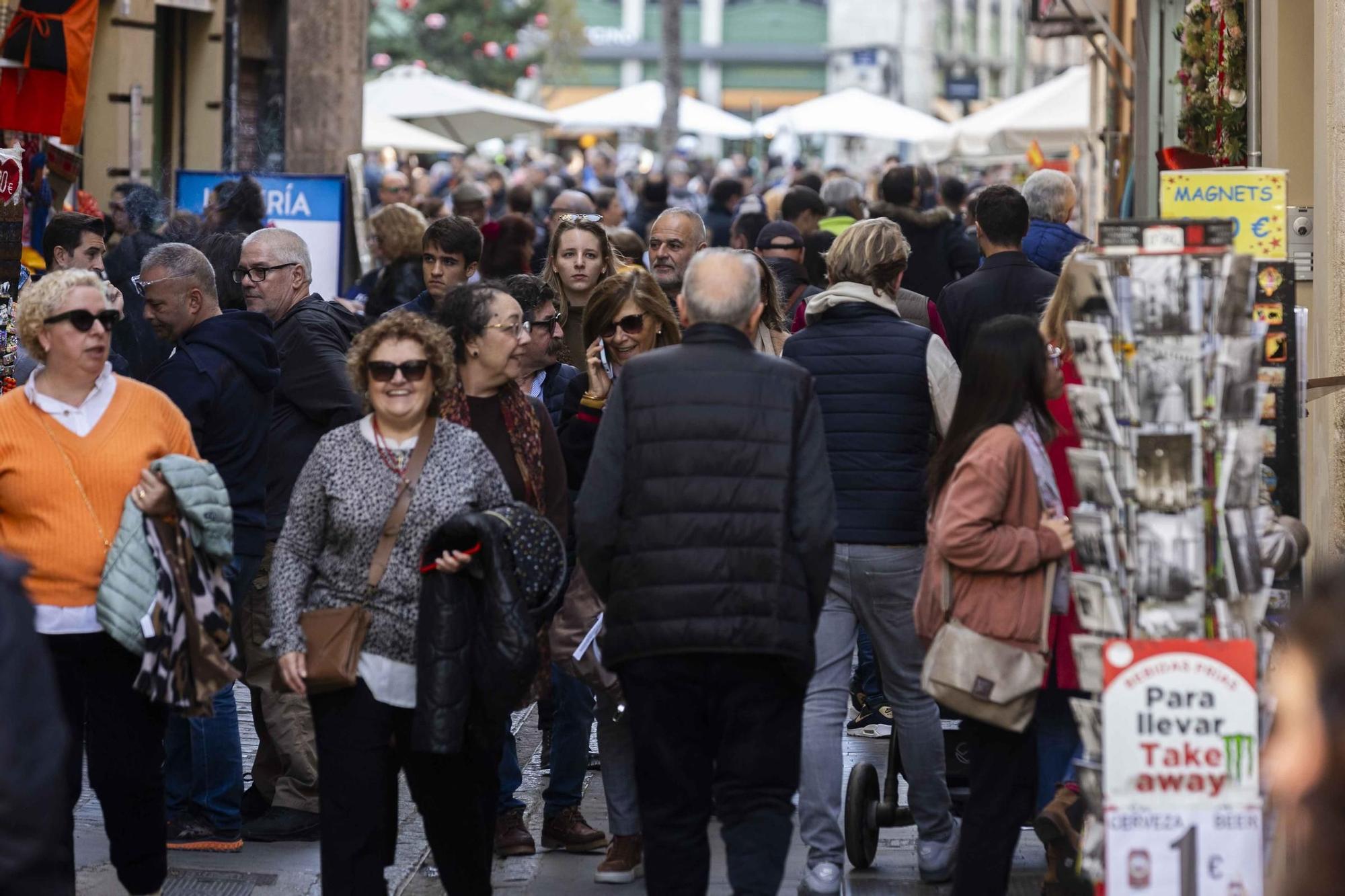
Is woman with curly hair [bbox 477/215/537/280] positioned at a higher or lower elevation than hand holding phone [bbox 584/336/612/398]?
higher

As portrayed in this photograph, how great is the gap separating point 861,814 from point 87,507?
2776 millimetres

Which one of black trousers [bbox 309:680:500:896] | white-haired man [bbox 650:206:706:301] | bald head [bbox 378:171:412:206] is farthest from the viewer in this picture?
bald head [bbox 378:171:412:206]

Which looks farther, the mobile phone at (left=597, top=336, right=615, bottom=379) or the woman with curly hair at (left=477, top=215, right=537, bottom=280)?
the woman with curly hair at (left=477, top=215, right=537, bottom=280)

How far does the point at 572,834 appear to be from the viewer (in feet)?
23.4

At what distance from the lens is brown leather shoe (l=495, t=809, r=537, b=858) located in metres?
7.10

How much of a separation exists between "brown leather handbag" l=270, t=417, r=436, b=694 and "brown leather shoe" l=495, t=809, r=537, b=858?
5.91 ft

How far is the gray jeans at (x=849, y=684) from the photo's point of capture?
6461 millimetres

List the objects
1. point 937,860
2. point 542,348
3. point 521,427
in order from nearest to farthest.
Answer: point 521,427
point 937,860
point 542,348

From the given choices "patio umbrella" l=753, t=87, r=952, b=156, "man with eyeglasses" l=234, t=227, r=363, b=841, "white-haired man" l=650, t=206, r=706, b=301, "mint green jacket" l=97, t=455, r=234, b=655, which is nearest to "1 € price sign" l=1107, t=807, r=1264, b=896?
"mint green jacket" l=97, t=455, r=234, b=655

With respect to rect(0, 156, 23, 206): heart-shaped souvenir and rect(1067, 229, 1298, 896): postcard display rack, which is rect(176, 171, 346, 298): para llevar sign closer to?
rect(0, 156, 23, 206): heart-shaped souvenir

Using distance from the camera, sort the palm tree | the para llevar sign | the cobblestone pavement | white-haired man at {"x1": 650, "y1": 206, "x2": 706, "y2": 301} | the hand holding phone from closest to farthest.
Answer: the cobblestone pavement
the hand holding phone
white-haired man at {"x1": 650, "y1": 206, "x2": 706, "y2": 301}
the para llevar sign
the palm tree

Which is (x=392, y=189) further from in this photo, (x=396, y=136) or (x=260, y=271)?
(x=260, y=271)

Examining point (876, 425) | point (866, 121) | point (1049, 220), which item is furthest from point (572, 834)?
point (866, 121)

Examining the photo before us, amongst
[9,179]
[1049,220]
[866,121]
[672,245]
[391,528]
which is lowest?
[391,528]
